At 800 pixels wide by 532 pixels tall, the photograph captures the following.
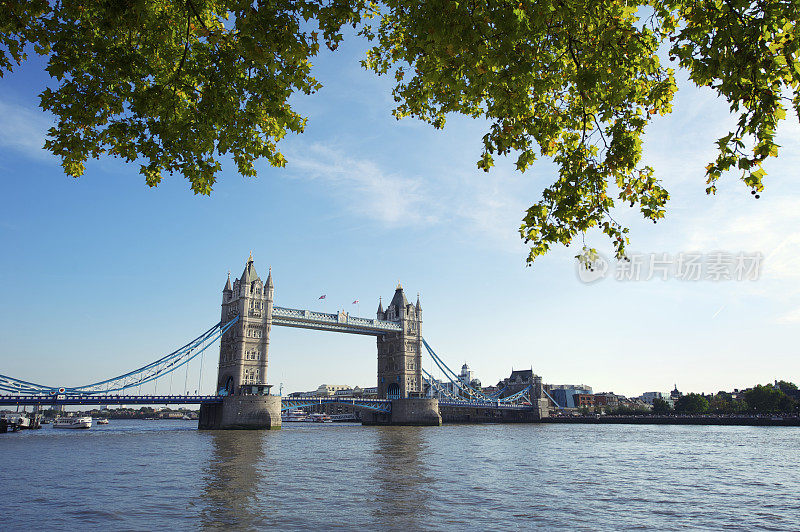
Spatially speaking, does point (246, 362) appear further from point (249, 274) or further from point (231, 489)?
point (231, 489)

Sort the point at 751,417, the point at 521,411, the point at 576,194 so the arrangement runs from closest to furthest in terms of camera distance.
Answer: the point at 576,194
the point at 751,417
the point at 521,411

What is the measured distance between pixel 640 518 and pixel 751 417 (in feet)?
277

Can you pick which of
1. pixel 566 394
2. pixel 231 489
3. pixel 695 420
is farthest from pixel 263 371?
pixel 566 394

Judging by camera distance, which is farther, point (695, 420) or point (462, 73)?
point (695, 420)

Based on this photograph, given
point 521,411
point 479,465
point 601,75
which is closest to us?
point 601,75

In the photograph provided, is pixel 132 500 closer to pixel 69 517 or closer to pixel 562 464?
pixel 69 517

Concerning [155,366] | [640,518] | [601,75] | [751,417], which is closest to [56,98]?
[601,75]

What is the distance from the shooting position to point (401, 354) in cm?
7931

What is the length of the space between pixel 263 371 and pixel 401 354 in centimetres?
2312

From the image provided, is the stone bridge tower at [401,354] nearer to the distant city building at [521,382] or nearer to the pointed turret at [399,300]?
the pointed turret at [399,300]

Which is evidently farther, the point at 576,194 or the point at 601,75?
the point at 576,194

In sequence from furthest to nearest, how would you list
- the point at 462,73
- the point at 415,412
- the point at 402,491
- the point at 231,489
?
the point at 415,412 → the point at 231,489 → the point at 402,491 → the point at 462,73

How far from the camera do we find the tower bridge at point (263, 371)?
54.4m

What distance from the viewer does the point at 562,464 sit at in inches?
926
